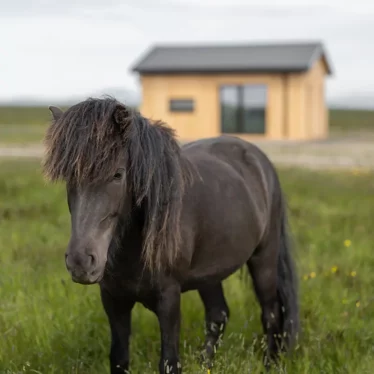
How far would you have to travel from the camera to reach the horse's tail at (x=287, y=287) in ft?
13.8

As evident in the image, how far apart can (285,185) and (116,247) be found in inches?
334

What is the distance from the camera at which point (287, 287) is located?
434 cm

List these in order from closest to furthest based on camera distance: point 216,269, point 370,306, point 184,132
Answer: point 216,269
point 370,306
point 184,132

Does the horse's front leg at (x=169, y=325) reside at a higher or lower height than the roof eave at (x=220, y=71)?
higher

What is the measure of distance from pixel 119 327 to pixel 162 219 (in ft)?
2.65

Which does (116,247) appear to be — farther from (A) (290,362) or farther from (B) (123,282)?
(A) (290,362)

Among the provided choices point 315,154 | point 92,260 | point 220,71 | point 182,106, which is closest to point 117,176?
point 92,260

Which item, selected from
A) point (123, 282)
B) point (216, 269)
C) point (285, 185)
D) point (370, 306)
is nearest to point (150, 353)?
point (216, 269)

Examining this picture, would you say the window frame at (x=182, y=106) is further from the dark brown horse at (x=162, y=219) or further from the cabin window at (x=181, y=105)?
the dark brown horse at (x=162, y=219)

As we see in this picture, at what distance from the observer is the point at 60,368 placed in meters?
3.70

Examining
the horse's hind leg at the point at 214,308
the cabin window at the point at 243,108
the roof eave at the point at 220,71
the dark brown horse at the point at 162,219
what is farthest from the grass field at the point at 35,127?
the cabin window at the point at 243,108

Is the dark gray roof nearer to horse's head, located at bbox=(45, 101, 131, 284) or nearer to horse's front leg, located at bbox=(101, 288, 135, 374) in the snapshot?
horse's front leg, located at bbox=(101, 288, 135, 374)

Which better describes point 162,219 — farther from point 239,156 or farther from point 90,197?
point 239,156

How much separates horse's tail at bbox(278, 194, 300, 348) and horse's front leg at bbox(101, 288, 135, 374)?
1170mm
